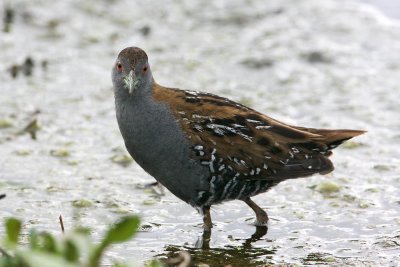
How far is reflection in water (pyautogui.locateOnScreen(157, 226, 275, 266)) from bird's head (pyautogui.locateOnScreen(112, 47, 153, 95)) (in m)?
1.20

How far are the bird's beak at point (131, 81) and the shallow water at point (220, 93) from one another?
1.00 meters

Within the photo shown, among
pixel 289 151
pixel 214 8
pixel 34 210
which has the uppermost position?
pixel 214 8

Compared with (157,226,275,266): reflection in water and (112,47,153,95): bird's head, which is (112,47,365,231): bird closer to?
(112,47,153,95): bird's head

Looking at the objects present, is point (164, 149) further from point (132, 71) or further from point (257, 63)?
point (257, 63)

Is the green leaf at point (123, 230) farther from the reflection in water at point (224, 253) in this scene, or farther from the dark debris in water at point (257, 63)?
the dark debris in water at point (257, 63)

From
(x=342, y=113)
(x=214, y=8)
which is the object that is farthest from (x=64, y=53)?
(x=342, y=113)

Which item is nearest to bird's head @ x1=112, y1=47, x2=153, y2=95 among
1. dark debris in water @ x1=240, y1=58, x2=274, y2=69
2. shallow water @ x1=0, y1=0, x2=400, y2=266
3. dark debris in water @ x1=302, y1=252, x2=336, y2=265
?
shallow water @ x1=0, y1=0, x2=400, y2=266

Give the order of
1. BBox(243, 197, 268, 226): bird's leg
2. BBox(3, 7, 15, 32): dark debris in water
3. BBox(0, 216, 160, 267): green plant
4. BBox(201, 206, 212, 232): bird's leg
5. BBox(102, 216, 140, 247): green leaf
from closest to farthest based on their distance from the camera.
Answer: BBox(0, 216, 160, 267): green plant → BBox(102, 216, 140, 247): green leaf → BBox(201, 206, 212, 232): bird's leg → BBox(243, 197, 268, 226): bird's leg → BBox(3, 7, 15, 32): dark debris in water

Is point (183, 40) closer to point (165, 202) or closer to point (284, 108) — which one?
point (284, 108)

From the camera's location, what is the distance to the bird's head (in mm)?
6516

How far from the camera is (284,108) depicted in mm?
9180

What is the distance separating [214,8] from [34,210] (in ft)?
19.1

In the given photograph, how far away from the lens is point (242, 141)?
21.3ft

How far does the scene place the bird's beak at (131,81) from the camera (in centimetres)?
643
